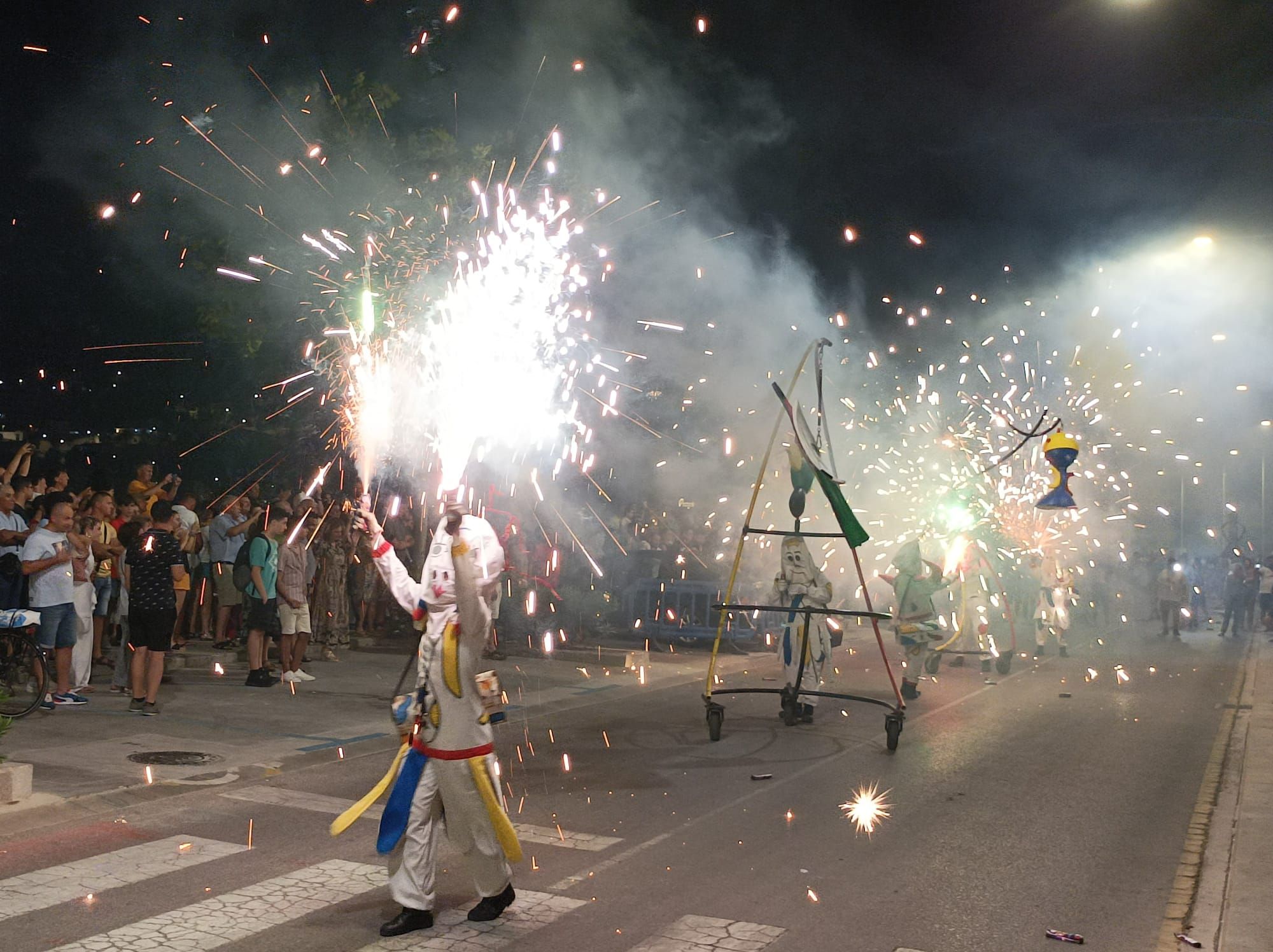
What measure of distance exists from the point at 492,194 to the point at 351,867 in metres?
10.3

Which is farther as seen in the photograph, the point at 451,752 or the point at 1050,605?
the point at 1050,605

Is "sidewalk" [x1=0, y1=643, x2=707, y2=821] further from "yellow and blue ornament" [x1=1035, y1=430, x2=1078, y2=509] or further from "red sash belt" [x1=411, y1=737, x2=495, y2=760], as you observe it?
"yellow and blue ornament" [x1=1035, y1=430, x2=1078, y2=509]

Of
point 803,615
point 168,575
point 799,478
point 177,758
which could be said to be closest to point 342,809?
point 177,758

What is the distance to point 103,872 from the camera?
6.07 m

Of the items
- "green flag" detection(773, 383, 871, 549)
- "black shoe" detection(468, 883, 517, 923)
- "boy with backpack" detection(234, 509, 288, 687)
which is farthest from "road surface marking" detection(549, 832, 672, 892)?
"boy with backpack" detection(234, 509, 288, 687)

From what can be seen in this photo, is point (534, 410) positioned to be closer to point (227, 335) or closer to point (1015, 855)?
point (227, 335)

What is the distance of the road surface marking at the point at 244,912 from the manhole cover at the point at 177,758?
9.05ft

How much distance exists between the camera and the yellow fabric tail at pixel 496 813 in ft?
18.1

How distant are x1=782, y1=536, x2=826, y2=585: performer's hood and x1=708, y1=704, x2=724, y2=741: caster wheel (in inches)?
70.2

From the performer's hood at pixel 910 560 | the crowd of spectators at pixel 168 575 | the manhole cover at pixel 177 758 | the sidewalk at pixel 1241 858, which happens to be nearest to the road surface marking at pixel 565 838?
the crowd of spectators at pixel 168 575

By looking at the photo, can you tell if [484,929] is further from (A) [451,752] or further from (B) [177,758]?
(B) [177,758]

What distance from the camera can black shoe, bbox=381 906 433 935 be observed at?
208 inches

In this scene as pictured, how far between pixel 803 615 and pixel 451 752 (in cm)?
696

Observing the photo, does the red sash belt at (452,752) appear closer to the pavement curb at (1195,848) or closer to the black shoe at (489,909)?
the black shoe at (489,909)
